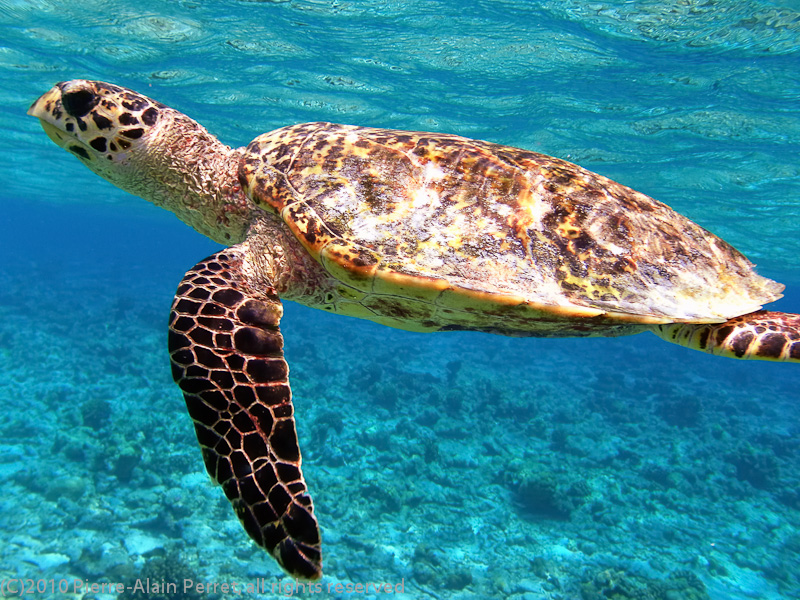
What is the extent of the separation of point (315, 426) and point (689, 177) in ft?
59.2

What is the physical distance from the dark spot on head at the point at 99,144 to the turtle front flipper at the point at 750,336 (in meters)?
4.75

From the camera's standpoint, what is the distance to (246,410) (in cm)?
222

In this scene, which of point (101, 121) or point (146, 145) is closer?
point (101, 121)

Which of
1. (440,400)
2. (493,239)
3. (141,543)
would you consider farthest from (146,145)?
(440,400)

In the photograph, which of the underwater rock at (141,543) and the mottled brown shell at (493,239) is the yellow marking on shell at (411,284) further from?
the underwater rock at (141,543)

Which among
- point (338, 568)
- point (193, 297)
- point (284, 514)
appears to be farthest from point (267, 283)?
point (338, 568)

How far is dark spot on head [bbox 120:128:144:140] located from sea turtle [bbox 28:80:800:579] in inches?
0.8

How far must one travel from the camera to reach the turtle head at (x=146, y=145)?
348 cm

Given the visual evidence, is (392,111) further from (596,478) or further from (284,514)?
(284,514)

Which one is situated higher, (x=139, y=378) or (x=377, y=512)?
(x=377, y=512)

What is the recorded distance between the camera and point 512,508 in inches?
400

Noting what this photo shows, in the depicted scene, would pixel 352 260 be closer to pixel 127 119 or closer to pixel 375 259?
pixel 375 259

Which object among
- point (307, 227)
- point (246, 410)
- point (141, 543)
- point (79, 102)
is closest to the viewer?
point (246, 410)

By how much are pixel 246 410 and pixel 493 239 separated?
179 centimetres
